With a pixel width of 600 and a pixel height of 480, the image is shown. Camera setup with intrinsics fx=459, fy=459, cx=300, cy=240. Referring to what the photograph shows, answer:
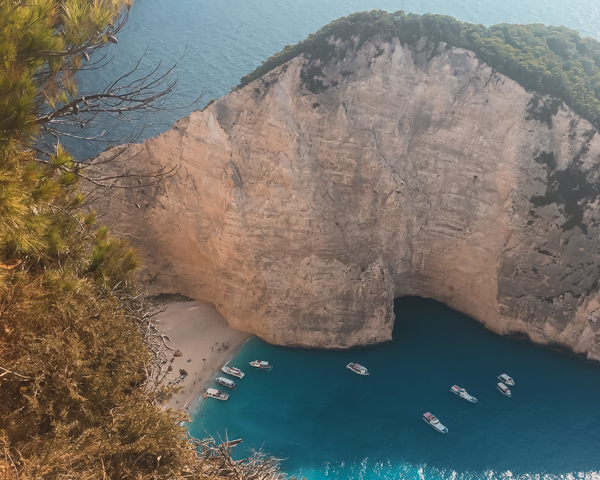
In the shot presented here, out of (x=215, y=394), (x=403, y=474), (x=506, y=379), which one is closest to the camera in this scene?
(x=403, y=474)

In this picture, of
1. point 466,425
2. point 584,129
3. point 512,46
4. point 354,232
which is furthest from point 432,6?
point 466,425

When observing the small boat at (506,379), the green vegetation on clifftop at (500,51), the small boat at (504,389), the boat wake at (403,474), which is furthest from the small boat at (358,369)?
the green vegetation on clifftop at (500,51)

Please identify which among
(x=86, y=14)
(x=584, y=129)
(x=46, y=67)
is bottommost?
(x=46, y=67)

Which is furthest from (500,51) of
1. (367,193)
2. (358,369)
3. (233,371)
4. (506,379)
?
(233,371)

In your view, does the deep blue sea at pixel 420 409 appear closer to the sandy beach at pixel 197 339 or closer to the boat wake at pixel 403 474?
the boat wake at pixel 403 474

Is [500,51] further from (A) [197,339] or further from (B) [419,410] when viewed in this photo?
(A) [197,339]

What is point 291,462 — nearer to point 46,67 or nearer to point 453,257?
point 453,257

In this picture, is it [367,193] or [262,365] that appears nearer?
[262,365]

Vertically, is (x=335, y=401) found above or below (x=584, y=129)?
below
